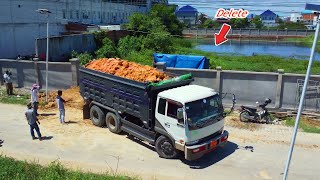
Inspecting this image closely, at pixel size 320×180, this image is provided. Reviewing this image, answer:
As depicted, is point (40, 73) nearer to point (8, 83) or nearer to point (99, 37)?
point (8, 83)

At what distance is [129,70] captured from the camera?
1278 centimetres

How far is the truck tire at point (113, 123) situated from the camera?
1268 cm

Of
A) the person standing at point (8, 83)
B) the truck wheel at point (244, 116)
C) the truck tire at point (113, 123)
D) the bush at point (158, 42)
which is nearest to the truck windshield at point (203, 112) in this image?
the truck tire at point (113, 123)

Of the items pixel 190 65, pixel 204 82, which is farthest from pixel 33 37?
pixel 204 82

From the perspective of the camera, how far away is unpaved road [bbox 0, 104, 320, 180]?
10227 mm

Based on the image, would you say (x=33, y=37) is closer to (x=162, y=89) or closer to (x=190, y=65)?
(x=190, y=65)

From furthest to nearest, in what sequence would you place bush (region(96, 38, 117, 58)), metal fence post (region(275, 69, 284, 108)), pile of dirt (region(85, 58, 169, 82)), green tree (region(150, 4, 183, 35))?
green tree (region(150, 4, 183, 35))
bush (region(96, 38, 117, 58))
metal fence post (region(275, 69, 284, 108))
pile of dirt (region(85, 58, 169, 82))

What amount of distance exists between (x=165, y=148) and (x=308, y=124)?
7070mm

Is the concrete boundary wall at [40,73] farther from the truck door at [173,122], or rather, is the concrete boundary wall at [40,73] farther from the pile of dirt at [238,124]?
the truck door at [173,122]

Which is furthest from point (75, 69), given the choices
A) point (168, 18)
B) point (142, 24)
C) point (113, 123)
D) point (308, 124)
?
point (168, 18)

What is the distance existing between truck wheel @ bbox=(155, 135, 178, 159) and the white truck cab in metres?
0.32

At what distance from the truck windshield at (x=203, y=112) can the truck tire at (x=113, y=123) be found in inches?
137

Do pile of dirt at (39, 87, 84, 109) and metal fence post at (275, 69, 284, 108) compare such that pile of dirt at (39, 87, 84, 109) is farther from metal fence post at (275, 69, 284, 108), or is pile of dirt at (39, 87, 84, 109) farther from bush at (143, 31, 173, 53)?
bush at (143, 31, 173, 53)

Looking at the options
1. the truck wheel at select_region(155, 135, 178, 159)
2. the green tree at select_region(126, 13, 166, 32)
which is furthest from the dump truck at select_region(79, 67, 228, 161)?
the green tree at select_region(126, 13, 166, 32)
